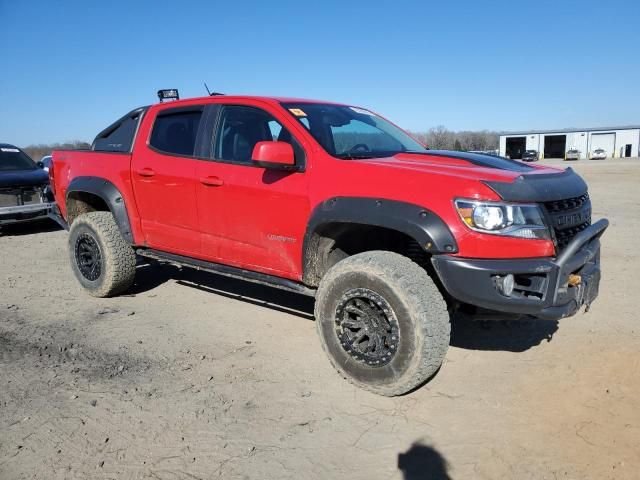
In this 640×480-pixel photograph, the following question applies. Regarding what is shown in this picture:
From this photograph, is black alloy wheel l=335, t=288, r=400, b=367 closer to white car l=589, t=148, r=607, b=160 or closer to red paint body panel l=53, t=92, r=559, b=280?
red paint body panel l=53, t=92, r=559, b=280

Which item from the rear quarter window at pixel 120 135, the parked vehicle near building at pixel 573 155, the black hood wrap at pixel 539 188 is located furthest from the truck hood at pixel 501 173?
the parked vehicle near building at pixel 573 155

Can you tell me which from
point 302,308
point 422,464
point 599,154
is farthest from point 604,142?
point 422,464

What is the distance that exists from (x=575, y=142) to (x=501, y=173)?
74.4 meters

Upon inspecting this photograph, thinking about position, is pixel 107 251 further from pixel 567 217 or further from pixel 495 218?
pixel 567 217

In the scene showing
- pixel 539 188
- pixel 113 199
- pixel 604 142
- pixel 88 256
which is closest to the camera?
pixel 539 188

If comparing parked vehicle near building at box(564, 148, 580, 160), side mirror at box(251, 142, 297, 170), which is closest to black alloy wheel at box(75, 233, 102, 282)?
side mirror at box(251, 142, 297, 170)

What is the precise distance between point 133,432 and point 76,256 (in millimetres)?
3296

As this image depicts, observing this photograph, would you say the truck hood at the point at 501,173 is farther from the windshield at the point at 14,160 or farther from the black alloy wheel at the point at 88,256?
the windshield at the point at 14,160

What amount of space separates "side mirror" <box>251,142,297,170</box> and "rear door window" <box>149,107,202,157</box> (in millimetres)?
1165

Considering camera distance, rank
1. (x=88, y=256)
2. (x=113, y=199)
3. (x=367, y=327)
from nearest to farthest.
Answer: (x=367, y=327)
(x=113, y=199)
(x=88, y=256)

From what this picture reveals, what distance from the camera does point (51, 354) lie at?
4125mm

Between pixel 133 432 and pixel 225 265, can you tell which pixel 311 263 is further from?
pixel 133 432

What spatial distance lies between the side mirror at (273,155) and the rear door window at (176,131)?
116cm

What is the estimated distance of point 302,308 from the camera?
5195 millimetres
